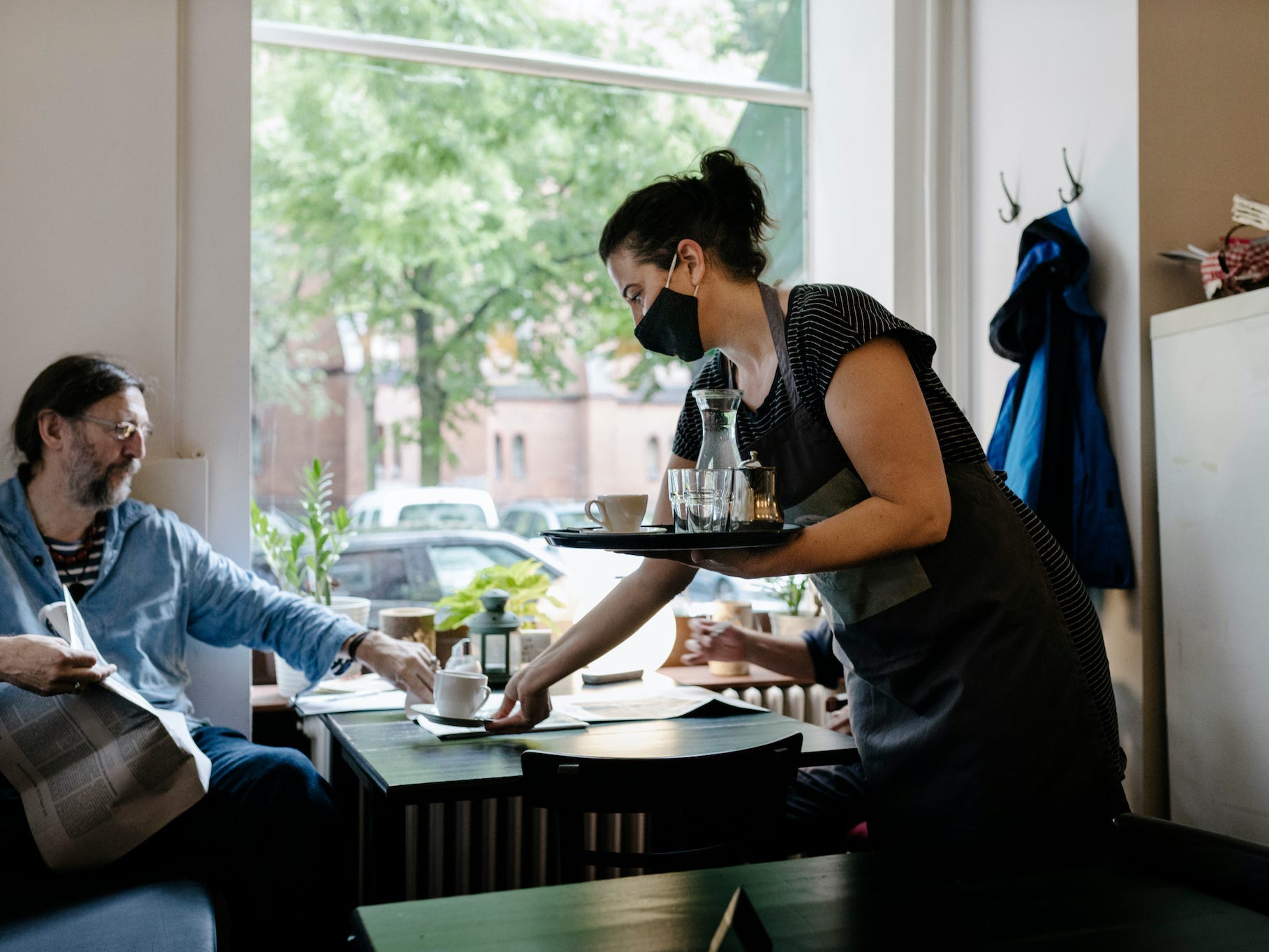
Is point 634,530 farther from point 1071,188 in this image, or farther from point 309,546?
point 1071,188

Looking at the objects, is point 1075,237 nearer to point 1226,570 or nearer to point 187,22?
point 1226,570

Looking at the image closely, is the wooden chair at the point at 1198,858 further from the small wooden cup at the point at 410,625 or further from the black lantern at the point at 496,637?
the small wooden cup at the point at 410,625

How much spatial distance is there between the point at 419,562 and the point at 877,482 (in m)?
1.86

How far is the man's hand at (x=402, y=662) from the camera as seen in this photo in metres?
2.19

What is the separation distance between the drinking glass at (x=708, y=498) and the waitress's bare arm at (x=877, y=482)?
0.14 feet

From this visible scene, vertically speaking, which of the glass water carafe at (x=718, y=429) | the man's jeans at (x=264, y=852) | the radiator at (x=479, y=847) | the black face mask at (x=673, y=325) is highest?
the black face mask at (x=673, y=325)

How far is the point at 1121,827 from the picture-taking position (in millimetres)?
1188

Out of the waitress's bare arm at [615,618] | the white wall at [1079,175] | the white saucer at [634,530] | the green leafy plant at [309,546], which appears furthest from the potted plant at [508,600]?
the white wall at [1079,175]

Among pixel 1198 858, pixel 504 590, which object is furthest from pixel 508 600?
pixel 1198 858

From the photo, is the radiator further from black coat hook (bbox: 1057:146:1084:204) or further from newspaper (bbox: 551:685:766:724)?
black coat hook (bbox: 1057:146:1084:204)

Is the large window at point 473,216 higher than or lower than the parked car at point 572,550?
higher

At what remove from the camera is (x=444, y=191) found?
10.2 ft

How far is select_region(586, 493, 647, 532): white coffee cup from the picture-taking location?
158cm

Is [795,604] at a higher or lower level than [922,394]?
lower
